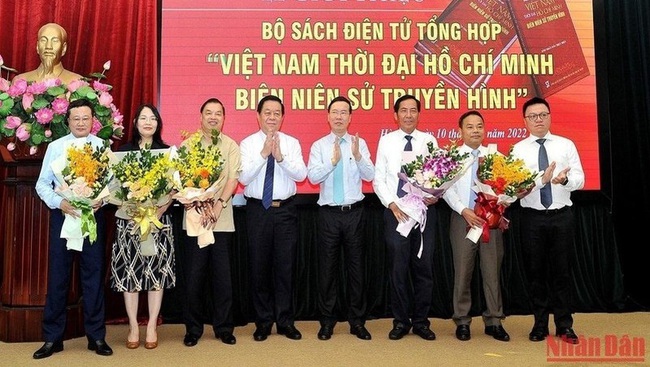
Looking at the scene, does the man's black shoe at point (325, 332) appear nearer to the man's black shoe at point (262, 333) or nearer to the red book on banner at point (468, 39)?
the man's black shoe at point (262, 333)

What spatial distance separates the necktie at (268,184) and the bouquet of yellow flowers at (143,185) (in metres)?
0.62

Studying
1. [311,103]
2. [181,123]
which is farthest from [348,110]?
[181,123]

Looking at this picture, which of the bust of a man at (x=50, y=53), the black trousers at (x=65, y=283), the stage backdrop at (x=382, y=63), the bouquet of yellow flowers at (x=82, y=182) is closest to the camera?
the bouquet of yellow flowers at (x=82, y=182)

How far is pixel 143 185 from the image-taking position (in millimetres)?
2998

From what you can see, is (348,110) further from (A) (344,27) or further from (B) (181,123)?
(B) (181,123)

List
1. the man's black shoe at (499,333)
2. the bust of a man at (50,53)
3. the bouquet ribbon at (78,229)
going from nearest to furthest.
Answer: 1. the bouquet ribbon at (78,229)
2. the man's black shoe at (499,333)
3. the bust of a man at (50,53)

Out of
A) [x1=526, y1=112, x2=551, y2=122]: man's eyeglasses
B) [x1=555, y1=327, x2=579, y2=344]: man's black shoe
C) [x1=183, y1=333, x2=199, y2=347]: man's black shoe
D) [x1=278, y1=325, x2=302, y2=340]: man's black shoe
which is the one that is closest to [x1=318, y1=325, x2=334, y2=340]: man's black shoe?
[x1=278, y1=325, x2=302, y2=340]: man's black shoe

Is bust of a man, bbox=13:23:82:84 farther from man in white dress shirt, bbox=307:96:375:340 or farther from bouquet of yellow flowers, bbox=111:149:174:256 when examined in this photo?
man in white dress shirt, bbox=307:96:375:340

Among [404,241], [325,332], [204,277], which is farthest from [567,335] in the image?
[204,277]

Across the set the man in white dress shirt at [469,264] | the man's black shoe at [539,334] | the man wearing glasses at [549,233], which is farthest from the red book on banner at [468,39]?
the man's black shoe at [539,334]

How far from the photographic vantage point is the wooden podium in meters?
3.47

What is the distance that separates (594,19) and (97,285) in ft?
13.7

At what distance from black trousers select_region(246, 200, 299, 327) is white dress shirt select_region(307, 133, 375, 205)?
0.79 feet

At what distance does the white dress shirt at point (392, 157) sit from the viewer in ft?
11.7
